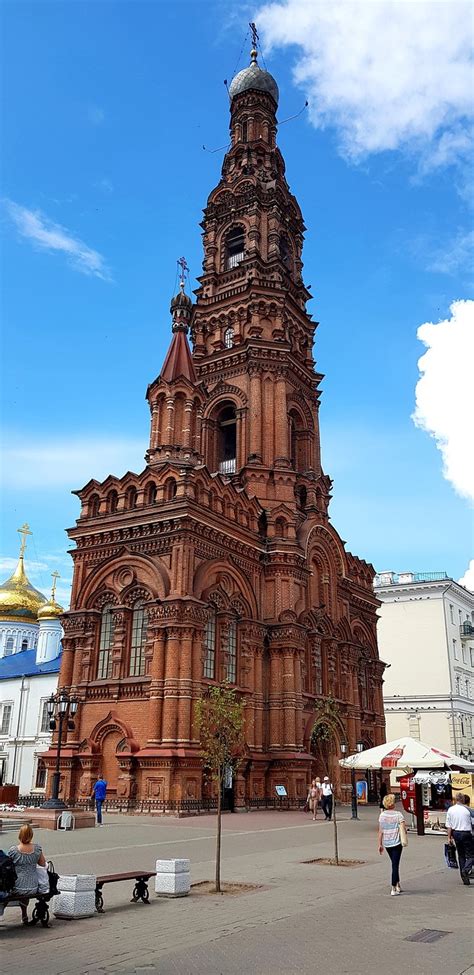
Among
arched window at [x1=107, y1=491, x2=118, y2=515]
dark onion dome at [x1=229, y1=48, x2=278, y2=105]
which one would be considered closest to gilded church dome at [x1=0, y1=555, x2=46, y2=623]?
arched window at [x1=107, y1=491, x2=118, y2=515]

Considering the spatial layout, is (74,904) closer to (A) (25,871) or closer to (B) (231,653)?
(A) (25,871)

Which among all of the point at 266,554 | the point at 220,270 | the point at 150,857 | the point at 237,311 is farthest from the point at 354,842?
the point at 220,270

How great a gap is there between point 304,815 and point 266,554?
11.9 meters

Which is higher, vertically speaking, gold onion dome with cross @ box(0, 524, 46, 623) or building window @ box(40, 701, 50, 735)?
gold onion dome with cross @ box(0, 524, 46, 623)

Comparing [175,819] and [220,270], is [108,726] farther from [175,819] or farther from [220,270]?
[220,270]

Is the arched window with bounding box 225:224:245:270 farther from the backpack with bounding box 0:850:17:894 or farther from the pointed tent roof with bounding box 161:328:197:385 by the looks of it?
the backpack with bounding box 0:850:17:894

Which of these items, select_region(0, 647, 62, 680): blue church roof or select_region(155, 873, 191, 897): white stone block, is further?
select_region(0, 647, 62, 680): blue church roof

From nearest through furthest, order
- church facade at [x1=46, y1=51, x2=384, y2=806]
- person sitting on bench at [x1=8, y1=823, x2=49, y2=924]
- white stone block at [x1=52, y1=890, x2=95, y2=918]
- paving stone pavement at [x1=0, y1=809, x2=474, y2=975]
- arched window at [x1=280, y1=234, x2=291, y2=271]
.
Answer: paving stone pavement at [x1=0, y1=809, x2=474, y2=975] → person sitting on bench at [x1=8, y1=823, x2=49, y2=924] → white stone block at [x1=52, y1=890, x2=95, y2=918] → church facade at [x1=46, y1=51, x2=384, y2=806] → arched window at [x1=280, y1=234, x2=291, y2=271]

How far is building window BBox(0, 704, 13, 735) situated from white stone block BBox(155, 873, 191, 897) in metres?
41.2

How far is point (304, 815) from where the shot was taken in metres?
31.5

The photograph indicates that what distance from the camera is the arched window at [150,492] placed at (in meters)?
34.1

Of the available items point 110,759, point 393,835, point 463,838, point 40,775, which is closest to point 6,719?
point 40,775

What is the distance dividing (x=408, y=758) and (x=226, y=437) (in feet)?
82.5

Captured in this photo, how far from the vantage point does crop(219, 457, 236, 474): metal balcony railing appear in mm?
43806
